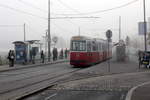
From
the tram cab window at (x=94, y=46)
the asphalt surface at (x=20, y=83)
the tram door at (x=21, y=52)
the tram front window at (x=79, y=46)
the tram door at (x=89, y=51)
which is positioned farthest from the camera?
the tram door at (x=21, y=52)

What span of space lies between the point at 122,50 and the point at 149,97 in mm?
25606

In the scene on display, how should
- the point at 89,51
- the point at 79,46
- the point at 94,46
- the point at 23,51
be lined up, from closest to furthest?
the point at 79,46
the point at 89,51
the point at 94,46
the point at 23,51

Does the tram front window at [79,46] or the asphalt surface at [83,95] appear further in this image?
the tram front window at [79,46]

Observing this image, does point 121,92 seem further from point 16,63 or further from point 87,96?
point 16,63

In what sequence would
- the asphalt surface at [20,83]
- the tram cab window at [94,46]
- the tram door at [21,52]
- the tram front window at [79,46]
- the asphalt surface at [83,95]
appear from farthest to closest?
1. the tram door at [21,52]
2. the tram cab window at [94,46]
3. the tram front window at [79,46]
4. the asphalt surface at [20,83]
5. the asphalt surface at [83,95]

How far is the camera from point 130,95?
994cm

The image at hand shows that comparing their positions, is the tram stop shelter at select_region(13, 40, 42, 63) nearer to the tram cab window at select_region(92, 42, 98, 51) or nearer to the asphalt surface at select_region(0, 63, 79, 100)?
the tram cab window at select_region(92, 42, 98, 51)

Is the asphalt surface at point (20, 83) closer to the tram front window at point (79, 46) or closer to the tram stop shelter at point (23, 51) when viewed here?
the tram front window at point (79, 46)

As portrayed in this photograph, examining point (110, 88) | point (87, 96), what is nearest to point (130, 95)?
point (87, 96)

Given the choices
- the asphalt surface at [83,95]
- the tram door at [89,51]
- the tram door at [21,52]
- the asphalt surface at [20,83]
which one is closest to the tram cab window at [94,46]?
the tram door at [89,51]

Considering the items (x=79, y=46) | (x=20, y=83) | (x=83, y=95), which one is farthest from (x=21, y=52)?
(x=83, y=95)

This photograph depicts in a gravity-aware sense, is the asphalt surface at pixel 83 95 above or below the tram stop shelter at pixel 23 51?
below

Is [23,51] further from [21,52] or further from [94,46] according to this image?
[94,46]

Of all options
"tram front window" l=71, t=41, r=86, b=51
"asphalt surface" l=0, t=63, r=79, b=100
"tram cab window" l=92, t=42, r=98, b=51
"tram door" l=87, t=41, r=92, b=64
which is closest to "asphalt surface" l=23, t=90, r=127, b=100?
"asphalt surface" l=0, t=63, r=79, b=100
